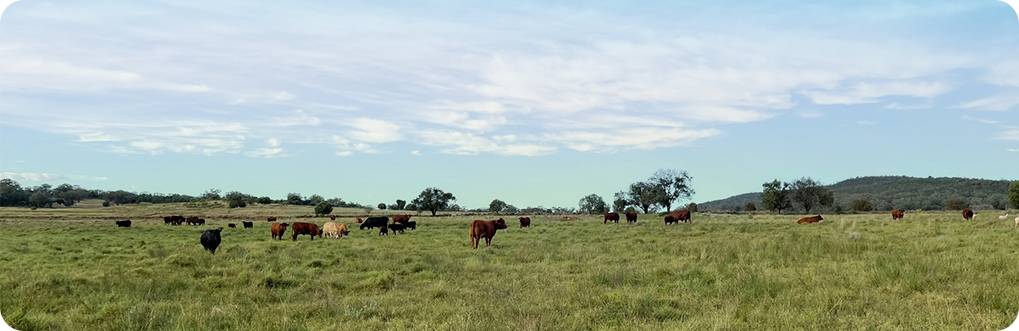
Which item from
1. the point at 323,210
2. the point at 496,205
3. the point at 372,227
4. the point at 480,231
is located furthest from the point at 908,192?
the point at 480,231

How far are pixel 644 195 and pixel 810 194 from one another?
29584 mm

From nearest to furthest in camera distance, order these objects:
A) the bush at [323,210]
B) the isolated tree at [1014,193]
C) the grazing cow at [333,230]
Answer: the grazing cow at [333,230] < the isolated tree at [1014,193] < the bush at [323,210]

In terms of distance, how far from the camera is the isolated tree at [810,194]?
111 metres

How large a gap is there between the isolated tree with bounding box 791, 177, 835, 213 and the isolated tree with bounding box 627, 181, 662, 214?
80.4 ft

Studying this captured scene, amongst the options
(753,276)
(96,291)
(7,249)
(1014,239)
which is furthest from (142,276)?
(1014,239)

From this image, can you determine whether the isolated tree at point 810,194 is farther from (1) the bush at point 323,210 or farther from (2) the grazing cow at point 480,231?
(2) the grazing cow at point 480,231

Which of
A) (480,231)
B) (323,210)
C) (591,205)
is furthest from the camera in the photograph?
(591,205)

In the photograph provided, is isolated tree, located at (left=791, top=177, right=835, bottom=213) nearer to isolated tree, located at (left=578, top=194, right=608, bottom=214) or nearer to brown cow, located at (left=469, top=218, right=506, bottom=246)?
isolated tree, located at (left=578, top=194, right=608, bottom=214)

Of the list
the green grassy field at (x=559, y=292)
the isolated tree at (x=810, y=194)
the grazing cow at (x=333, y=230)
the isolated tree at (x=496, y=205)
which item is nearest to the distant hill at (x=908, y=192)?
the isolated tree at (x=810, y=194)

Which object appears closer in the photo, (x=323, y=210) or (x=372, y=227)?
(x=372, y=227)

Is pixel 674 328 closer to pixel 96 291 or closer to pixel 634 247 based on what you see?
pixel 96 291

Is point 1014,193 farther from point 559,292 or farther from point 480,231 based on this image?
point 559,292

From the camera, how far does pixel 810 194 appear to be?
363ft

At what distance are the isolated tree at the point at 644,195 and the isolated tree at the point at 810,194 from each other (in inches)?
965
